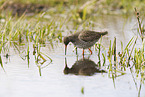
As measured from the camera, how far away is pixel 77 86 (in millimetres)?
5898

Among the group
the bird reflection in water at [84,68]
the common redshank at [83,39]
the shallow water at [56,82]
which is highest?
the common redshank at [83,39]

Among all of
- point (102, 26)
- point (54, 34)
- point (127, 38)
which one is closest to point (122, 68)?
point (127, 38)

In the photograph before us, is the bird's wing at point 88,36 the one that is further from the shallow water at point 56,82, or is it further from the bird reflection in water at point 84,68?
the bird reflection in water at point 84,68

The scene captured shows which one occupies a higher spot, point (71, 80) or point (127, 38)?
point (127, 38)

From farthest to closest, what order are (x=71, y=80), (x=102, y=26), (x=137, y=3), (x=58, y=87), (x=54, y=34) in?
(x=137, y=3) → (x=102, y=26) → (x=54, y=34) → (x=71, y=80) → (x=58, y=87)

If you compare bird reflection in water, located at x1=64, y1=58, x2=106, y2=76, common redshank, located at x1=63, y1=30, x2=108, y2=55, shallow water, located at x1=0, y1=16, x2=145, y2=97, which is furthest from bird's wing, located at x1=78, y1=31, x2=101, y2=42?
bird reflection in water, located at x1=64, y1=58, x2=106, y2=76

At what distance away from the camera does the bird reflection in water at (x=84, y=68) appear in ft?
22.7

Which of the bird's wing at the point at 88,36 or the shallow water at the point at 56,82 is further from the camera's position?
the bird's wing at the point at 88,36

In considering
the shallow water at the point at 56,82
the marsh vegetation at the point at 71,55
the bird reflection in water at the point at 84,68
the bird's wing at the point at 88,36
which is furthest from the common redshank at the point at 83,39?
the bird reflection in water at the point at 84,68

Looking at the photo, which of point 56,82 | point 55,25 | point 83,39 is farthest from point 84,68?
point 55,25

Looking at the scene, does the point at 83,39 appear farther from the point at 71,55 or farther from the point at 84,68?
the point at 84,68

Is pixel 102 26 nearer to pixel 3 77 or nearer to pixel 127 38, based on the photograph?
pixel 127 38

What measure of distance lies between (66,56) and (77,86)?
8.52ft

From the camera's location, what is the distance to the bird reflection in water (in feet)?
22.7
